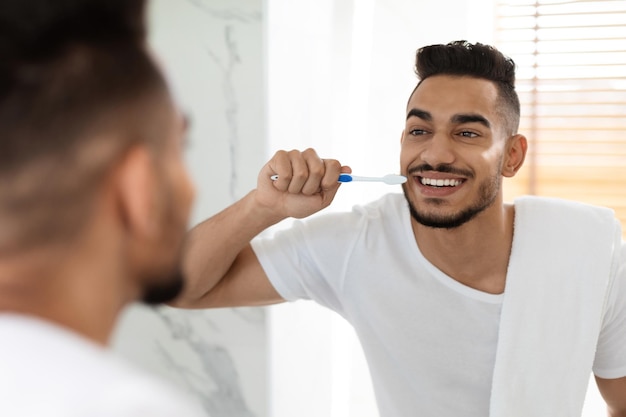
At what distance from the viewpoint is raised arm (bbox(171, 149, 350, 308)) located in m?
1.25

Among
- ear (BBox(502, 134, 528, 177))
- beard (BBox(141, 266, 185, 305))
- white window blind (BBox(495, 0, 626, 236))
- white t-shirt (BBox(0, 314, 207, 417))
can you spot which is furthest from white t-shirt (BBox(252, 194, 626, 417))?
white t-shirt (BBox(0, 314, 207, 417))

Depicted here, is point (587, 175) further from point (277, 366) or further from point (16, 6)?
point (16, 6)

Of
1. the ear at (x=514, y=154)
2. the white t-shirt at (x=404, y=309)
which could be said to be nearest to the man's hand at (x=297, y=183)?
the white t-shirt at (x=404, y=309)

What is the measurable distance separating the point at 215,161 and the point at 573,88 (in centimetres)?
92

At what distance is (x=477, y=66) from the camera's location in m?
1.45

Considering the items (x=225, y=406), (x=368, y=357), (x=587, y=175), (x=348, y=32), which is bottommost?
(x=225, y=406)

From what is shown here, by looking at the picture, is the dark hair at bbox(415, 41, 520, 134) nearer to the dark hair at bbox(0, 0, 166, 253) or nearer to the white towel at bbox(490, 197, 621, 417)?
the white towel at bbox(490, 197, 621, 417)

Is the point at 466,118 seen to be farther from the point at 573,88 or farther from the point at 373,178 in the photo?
the point at 573,88

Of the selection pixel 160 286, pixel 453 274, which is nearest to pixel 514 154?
pixel 453 274

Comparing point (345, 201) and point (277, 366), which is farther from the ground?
point (345, 201)

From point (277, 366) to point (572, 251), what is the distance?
1.93 feet

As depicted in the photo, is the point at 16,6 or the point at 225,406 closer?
the point at 16,6

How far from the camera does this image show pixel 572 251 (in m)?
1.41

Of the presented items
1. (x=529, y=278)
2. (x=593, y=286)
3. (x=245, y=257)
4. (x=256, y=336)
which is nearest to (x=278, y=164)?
(x=245, y=257)
